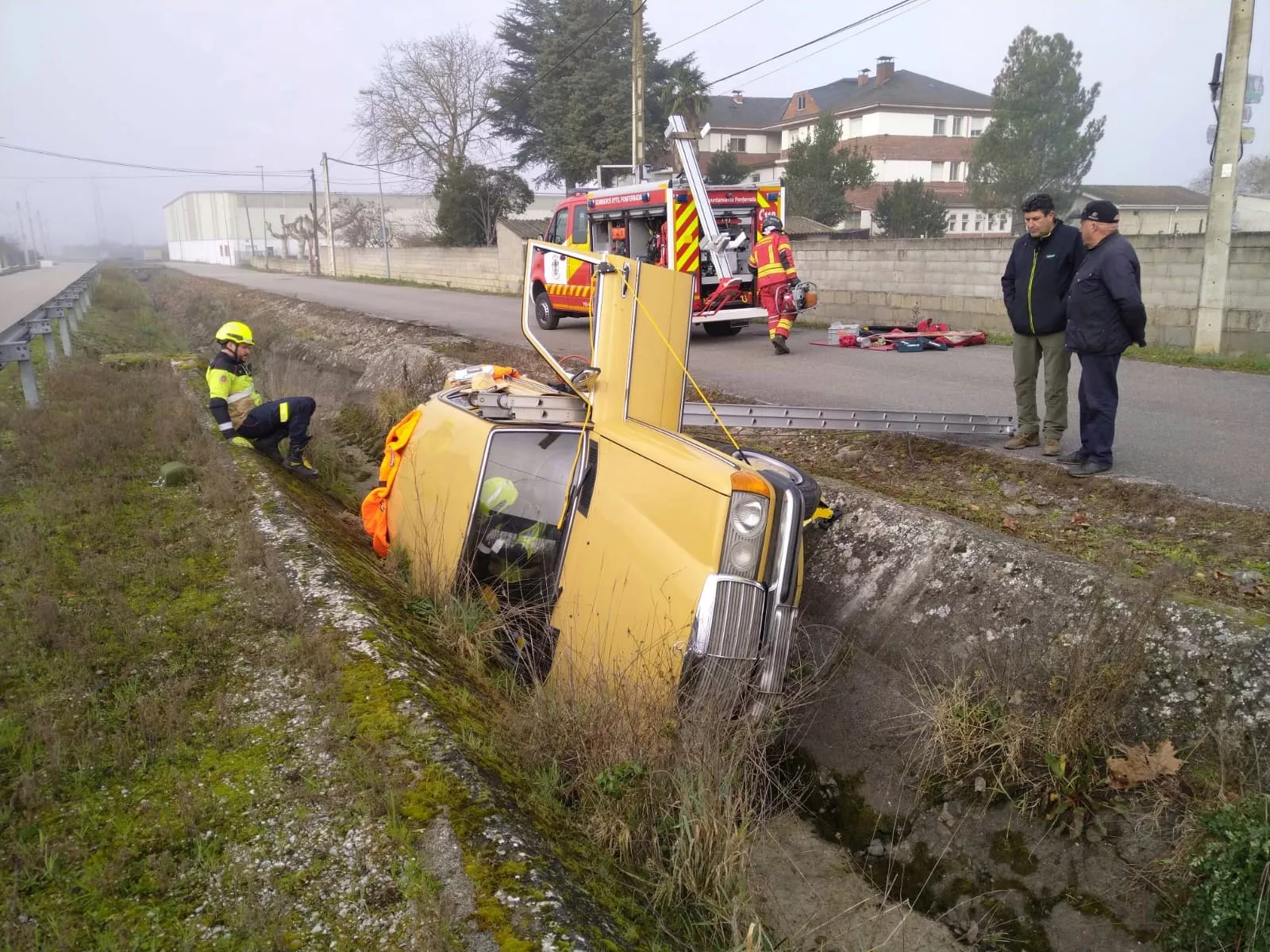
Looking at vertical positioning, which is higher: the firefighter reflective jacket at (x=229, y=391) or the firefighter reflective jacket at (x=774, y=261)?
the firefighter reflective jacket at (x=774, y=261)

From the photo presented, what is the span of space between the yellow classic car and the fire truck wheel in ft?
37.2

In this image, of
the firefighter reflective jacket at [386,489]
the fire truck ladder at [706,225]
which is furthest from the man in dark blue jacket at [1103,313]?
the fire truck ladder at [706,225]

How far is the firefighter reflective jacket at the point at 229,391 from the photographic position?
7652mm

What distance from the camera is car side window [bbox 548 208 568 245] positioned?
55.9 feet

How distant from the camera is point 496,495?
16.2 feet

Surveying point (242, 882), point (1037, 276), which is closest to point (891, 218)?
point (1037, 276)

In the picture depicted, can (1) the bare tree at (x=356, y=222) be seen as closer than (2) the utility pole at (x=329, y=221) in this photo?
No

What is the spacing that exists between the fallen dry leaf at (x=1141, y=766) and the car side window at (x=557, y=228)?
14829 millimetres

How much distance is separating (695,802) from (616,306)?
265 cm

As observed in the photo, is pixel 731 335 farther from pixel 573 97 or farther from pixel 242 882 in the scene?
pixel 573 97

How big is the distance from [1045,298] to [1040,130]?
41121 millimetres

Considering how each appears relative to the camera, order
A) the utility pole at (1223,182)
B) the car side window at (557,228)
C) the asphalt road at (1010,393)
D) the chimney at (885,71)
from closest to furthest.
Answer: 1. the asphalt road at (1010,393)
2. the utility pole at (1223,182)
3. the car side window at (557,228)
4. the chimney at (885,71)

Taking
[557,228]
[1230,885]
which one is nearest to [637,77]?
[557,228]

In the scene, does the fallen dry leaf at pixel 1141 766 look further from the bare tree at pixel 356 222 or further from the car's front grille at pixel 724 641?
the bare tree at pixel 356 222
